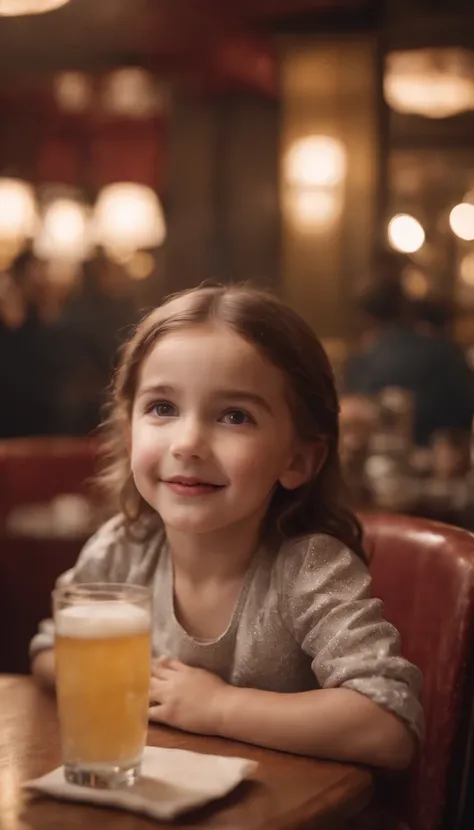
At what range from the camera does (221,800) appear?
99 cm

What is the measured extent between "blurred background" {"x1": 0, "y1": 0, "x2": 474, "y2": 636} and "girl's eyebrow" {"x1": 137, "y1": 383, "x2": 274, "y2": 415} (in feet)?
6.65

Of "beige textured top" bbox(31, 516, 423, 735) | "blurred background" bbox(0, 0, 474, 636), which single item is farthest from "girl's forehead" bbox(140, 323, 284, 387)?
"blurred background" bbox(0, 0, 474, 636)

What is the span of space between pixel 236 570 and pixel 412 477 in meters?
2.21

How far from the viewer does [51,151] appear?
9.94 m

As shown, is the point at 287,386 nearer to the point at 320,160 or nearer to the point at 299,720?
the point at 299,720

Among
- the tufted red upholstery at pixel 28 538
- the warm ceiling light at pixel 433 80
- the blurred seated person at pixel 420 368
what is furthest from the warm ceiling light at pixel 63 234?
the tufted red upholstery at pixel 28 538

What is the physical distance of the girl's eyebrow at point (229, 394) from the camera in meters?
1.24

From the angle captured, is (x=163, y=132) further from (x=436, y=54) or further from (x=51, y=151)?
Answer: (x=436, y=54)

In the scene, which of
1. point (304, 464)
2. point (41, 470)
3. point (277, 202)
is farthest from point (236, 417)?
point (277, 202)

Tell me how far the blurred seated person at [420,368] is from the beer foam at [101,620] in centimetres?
334

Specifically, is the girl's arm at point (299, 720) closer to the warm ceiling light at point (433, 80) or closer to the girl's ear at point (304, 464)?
the girl's ear at point (304, 464)

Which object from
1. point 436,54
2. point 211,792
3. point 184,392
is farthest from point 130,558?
point 436,54

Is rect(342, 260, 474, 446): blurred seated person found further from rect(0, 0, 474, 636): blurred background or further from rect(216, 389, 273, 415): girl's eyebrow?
rect(216, 389, 273, 415): girl's eyebrow

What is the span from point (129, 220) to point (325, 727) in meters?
8.06
